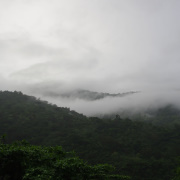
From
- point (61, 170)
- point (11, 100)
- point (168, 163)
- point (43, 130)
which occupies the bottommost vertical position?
point (168, 163)

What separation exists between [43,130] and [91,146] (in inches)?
1167

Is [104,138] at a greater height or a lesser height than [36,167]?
lesser

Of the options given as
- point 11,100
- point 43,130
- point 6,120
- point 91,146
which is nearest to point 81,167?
point 91,146

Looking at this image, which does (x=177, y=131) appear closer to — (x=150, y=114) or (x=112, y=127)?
(x=112, y=127)

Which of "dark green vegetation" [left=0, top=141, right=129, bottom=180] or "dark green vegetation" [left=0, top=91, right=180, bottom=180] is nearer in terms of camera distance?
"dark green vegetation" [left=0, top=141, right=129, bottom=180]

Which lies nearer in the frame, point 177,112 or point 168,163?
point 168,163

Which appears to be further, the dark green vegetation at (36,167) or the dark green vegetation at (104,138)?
the dark green vegetation at (104,138)

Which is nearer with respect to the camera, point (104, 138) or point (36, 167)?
point (36, 167)

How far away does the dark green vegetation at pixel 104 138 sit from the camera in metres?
70.9

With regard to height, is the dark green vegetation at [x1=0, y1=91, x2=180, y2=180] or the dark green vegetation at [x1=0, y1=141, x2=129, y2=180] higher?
the dark green vegetation at [x1=0, y1=141, x2=129, y2=180]

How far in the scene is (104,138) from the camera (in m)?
95.1

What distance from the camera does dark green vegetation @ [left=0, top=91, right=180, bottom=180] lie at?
7094 cm

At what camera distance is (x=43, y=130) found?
105125mm

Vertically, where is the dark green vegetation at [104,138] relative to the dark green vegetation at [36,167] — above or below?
below
